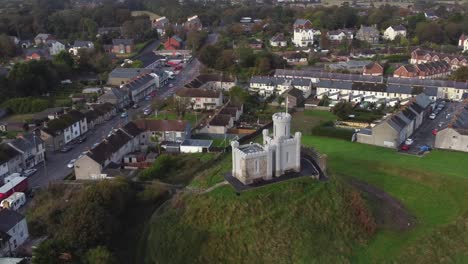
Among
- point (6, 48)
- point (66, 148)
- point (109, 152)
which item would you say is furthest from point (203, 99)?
point (6, 48)

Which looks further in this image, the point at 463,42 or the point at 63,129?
the point at 463,42

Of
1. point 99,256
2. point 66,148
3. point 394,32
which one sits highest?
point 394,32

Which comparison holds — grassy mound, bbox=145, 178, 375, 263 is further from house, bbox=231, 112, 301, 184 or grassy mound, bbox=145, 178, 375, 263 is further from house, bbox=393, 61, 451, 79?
house, bbox=393, 61, 451, 79

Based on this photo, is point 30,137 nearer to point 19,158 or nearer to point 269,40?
point 19,158

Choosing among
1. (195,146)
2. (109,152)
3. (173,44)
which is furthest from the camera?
(173,44)

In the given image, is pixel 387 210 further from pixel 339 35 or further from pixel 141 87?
pixel 339 35

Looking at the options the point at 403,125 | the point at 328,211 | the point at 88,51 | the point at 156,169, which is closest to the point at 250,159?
the point at 328,211

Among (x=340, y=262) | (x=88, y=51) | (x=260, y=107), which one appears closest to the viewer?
(x=340, y=262)

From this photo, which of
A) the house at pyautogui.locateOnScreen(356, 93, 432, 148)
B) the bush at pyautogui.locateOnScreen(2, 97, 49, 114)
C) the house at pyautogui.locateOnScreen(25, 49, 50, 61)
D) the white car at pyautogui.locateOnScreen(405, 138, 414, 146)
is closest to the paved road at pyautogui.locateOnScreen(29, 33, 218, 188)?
the bush at pyautogui.locateOnScreen(2, 97, 49, 114)
